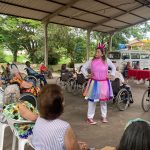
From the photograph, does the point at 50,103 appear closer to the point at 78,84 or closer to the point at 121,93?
the point at 121,93

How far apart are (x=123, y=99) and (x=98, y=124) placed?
1.79 meters

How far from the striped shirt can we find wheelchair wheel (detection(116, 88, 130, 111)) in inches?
193

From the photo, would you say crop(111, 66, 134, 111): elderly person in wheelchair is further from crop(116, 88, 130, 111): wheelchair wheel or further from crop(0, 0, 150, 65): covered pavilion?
crop(0, 0, 150, 65): covered pavilion

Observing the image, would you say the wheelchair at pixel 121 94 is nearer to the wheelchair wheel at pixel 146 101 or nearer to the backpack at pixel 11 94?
the wheelchair wheel at pixel 146 101

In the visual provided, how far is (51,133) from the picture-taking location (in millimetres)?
2260

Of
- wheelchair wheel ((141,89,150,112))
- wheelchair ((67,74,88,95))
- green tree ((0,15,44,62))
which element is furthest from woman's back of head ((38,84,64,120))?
green tree ((0,15,44,62))

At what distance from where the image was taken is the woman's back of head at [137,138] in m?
1.44

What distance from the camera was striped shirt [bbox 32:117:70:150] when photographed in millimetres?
2256

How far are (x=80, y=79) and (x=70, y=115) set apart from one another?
296cm

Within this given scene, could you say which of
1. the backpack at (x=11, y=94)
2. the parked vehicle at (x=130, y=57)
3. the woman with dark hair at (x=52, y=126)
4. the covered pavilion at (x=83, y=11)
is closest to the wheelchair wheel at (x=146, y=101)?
the backpack at (x=11, y=94)

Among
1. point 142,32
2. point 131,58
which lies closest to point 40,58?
point 131,58

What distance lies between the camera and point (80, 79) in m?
9.45

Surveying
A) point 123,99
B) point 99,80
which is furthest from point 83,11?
point 99,80

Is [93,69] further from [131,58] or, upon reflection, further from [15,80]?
[131,58]
